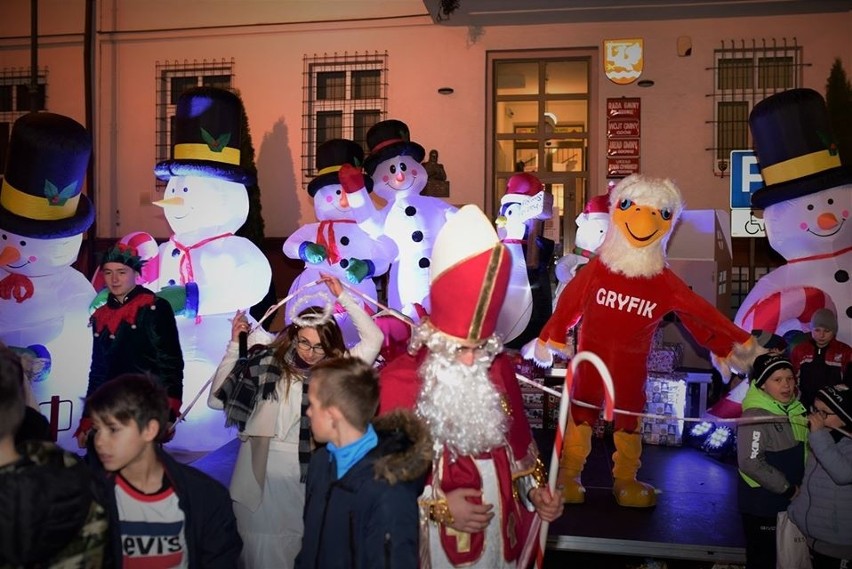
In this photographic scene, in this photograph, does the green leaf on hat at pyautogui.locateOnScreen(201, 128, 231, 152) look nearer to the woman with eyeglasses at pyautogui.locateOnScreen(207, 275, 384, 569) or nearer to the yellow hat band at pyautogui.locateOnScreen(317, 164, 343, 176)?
the yellow hat band at pyautogui.locateOnScreen(317, 164, 343, 176)

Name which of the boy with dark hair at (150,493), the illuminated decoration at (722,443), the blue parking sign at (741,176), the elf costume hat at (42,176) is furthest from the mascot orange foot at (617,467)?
the elf costume hat at (42,176)

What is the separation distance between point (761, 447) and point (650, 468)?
2156 mm

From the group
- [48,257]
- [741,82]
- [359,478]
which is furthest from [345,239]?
[741,82]

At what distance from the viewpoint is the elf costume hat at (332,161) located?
6.91 m

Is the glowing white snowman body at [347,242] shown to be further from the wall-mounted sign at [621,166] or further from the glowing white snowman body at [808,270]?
the wall-mounted sign at [621,166]

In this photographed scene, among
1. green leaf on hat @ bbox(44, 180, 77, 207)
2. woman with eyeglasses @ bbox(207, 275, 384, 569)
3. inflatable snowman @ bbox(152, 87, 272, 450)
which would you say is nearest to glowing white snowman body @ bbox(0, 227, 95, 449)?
green leaf on hat @ bbox(44, 180, 77, 207)

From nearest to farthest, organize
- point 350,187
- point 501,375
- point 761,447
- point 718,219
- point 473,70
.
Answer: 1. point 501,375
2. point 761,447
3. point 350,187
4. point 718,219
5. point 473,70

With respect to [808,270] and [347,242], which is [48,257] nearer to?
[347,242]

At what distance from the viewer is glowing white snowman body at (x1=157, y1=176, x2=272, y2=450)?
19.5 feet

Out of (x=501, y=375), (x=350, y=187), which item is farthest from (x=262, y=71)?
(x=501, y=375)

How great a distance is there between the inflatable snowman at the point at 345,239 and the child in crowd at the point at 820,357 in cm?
324

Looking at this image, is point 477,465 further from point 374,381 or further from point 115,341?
point 115,341

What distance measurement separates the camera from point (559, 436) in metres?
2.45

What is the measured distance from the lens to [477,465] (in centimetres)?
270
